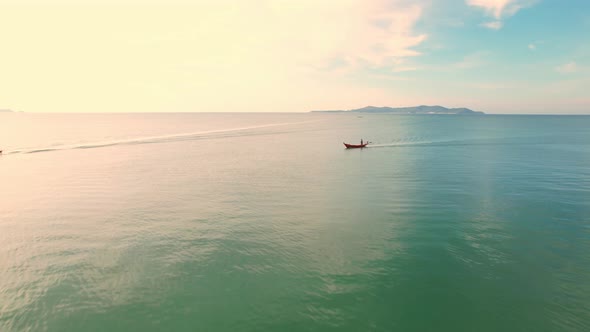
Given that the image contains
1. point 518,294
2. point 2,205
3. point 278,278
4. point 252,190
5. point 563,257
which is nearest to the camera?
point 518,294

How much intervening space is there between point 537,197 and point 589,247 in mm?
17091

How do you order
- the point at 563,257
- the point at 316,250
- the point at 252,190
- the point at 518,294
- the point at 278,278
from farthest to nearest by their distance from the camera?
the point at 252,190
the point at 316,250
the point at 563,257
the point at 278,278
the point at 518,294

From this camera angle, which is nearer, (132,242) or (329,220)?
(132,242)

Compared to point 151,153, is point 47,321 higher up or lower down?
lower down

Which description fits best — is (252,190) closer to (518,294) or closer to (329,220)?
(329,220)

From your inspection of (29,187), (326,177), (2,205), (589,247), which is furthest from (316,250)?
(29,187)

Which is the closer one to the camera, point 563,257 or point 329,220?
point 563,257

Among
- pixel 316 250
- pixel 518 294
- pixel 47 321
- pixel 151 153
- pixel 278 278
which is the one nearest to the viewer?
pixel 47 321

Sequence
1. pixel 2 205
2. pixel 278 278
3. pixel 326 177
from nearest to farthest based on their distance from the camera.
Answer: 1. pixel 278 278
2. pixel 2 205
3. pixel 326 177

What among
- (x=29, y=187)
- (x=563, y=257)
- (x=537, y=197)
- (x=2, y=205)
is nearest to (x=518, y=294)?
(x=563, y=257)

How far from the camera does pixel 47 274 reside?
24250 millimetres

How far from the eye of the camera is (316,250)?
91.6 ft

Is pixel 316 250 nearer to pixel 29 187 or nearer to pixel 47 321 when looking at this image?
pixel 47 321

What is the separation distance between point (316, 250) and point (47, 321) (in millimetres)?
20393
